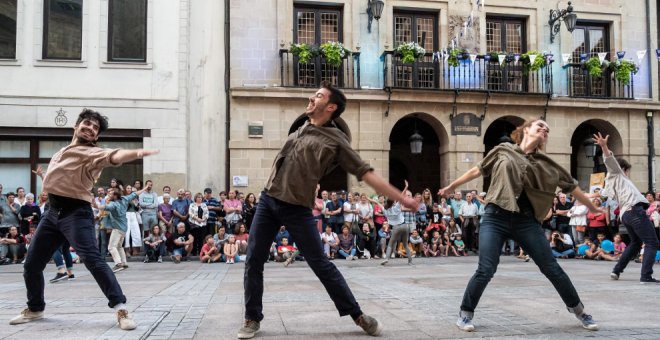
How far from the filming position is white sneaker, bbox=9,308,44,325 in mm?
5693

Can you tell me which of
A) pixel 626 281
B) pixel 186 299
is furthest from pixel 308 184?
pixel 626 281

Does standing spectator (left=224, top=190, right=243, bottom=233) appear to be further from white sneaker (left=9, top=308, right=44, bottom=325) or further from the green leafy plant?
the green leafy plant

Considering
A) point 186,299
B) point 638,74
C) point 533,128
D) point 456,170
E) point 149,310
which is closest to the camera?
point 533,128

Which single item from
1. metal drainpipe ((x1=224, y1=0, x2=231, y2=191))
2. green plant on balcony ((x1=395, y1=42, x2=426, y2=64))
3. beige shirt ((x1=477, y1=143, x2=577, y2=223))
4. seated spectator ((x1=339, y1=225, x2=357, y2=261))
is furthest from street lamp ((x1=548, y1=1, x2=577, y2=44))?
beige shirt ((x1=477, y1=143, x2=577, y2=223))

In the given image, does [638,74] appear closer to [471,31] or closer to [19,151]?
[471,31]

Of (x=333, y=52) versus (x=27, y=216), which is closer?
(x=27, y=216)

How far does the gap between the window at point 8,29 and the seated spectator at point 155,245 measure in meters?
8.33

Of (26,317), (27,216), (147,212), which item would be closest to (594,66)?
(147,212)

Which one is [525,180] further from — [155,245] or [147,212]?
[147,212]

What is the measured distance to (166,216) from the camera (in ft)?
53.7

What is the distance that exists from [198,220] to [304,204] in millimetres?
11662

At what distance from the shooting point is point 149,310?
645 centimetres

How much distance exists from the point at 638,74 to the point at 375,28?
10133 mm

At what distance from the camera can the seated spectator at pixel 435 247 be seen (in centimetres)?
1750
